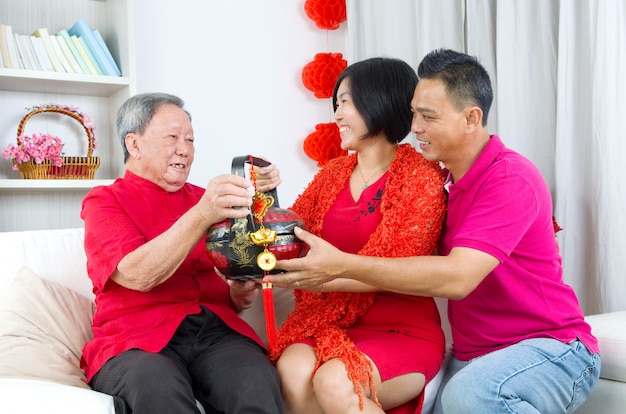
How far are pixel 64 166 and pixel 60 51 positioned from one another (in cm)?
57

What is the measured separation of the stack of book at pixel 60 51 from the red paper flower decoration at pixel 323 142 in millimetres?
1273

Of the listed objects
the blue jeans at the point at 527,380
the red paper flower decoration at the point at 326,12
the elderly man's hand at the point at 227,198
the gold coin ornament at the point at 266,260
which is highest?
the red paper flower decoration at the point at 326,12

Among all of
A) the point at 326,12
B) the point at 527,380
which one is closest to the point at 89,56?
the point at 326,12

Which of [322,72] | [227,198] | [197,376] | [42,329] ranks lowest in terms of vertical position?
[197,376]

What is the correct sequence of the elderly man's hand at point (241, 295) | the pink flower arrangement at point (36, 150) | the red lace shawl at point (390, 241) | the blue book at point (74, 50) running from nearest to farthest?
the red lace shawl at point (390, 241) → the elderly man's hand at point (241, 295) → the pink flower arrangement at point (36, 150) → the blue book at point (74, 50)

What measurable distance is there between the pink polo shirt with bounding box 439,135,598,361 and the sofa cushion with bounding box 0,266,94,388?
1.05m

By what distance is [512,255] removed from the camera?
1757mm

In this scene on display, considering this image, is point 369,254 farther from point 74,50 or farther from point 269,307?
point 74,50

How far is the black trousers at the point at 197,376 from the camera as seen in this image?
1.56 metres

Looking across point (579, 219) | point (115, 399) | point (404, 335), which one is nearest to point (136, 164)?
point (115, 399)

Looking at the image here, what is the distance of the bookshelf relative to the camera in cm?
340

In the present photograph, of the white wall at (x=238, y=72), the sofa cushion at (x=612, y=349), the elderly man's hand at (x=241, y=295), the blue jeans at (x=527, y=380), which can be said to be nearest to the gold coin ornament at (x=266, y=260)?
the elderly man's hand at (x=241, y=295)

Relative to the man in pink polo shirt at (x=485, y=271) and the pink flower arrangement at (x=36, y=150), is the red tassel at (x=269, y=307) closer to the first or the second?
the man in pink polo shirt at (x=485, y=271)

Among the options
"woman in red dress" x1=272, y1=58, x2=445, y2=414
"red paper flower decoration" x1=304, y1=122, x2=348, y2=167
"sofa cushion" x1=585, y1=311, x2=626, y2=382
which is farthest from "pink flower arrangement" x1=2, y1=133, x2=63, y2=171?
"sofa cushion" x1=585, y1=311, x2=626, y2=382
